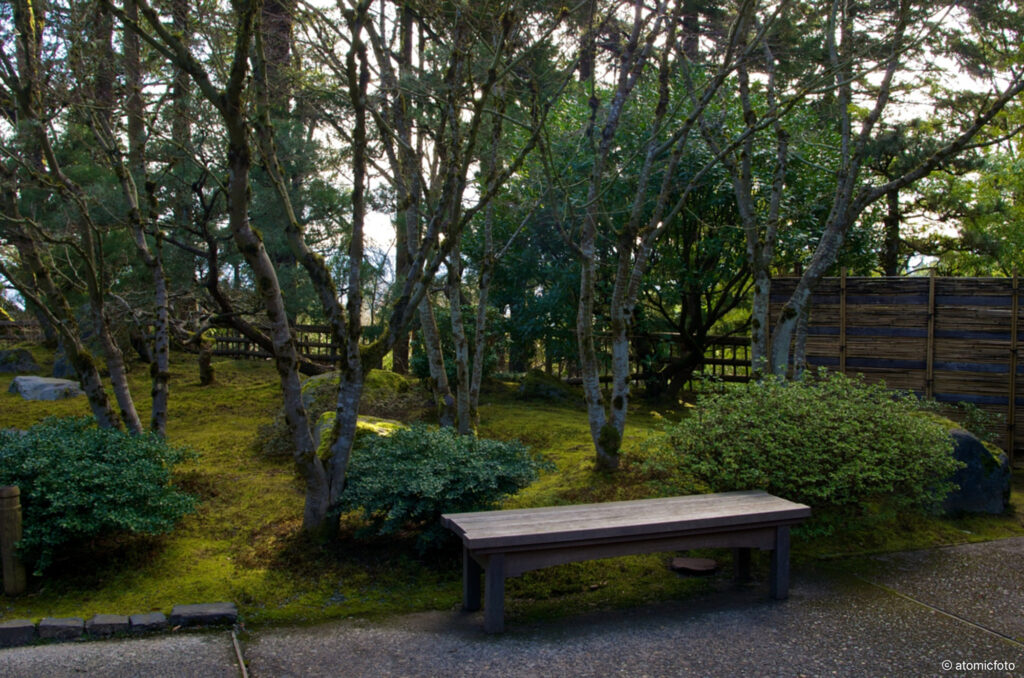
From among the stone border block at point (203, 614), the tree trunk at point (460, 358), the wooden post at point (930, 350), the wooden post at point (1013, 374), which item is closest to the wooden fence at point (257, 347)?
the tree trunk at point (460, 358)

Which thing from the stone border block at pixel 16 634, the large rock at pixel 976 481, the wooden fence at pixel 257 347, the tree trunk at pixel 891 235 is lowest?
the stone border block at pixel 16 634

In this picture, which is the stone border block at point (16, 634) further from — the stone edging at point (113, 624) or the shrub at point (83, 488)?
the shrub at point (83, 488)

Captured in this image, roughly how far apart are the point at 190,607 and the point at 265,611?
0.38 m

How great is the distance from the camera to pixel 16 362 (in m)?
12.0

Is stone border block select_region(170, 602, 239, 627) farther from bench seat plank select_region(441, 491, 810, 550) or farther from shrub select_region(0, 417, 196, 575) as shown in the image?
bench seat plank select_region(441, 491, 810, 550)

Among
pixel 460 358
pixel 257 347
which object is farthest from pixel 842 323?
pixel 257 347

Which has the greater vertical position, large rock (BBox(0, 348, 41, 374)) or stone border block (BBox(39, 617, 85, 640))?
large rock (BBox(0, 348, 41, 374))

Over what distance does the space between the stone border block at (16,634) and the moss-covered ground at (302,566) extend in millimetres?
199

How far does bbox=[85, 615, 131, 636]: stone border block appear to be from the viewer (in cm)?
360

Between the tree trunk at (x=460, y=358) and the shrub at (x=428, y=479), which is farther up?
the tree trunk at (x=460, y=358)

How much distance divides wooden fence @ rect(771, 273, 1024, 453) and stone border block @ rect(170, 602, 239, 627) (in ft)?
24.5

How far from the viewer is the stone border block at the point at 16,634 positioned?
3494 millimetres

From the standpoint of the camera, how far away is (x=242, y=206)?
14.2 ft

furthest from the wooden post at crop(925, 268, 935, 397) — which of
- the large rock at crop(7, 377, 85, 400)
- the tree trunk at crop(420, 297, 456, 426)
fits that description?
the large rock at crop(7, 377, 85, 400)
